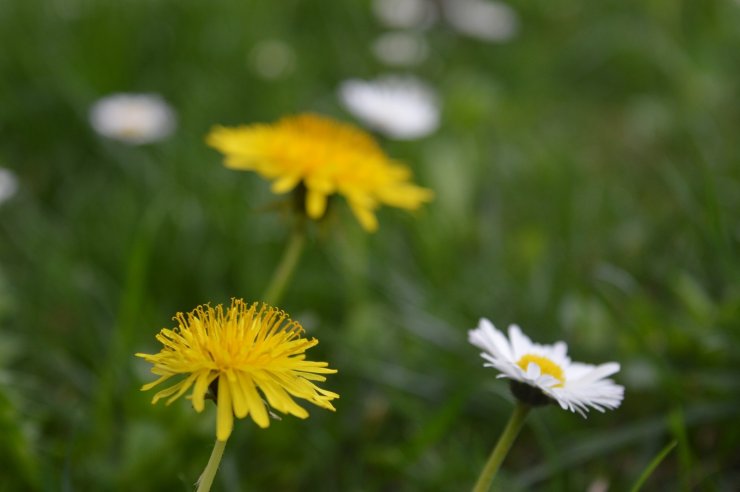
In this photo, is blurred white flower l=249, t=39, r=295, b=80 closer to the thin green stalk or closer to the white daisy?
the white daisy

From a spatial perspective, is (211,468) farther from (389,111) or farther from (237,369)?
(389,111)

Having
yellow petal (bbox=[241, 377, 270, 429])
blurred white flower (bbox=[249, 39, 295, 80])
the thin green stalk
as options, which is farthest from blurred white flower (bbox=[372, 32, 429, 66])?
yellow petal (bbox=[241, 377, 270, 429])

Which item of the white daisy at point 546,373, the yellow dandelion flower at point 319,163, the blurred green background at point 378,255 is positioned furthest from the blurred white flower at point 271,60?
the white daisy at point 546,373

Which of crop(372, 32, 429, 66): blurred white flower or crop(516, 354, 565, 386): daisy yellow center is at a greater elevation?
crop(372, 32, 429, 66): blurred white flower

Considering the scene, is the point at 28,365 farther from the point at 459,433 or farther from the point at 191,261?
the point at 459,433

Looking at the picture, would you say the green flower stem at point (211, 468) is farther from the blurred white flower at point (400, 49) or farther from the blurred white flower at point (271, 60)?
the blurred white flower at point (400, 49)

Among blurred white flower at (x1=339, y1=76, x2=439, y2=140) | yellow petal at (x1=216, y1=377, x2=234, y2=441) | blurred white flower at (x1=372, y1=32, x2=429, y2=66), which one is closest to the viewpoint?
yellow petal at (x1=216, y1=377, x2=234, y2=441)

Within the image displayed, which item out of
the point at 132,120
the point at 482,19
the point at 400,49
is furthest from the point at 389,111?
the point at 482,19
